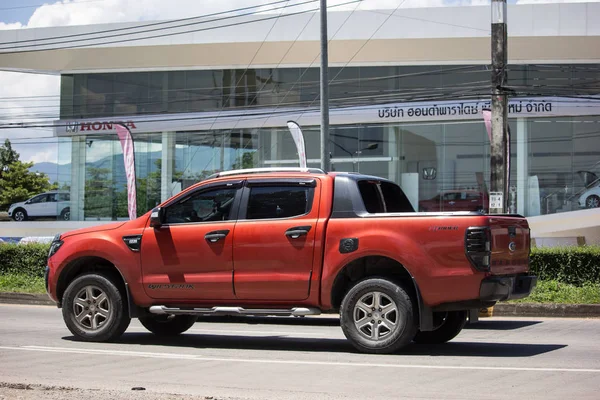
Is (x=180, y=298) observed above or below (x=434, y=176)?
below

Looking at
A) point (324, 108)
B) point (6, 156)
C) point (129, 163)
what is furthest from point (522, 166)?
point (6, 156)

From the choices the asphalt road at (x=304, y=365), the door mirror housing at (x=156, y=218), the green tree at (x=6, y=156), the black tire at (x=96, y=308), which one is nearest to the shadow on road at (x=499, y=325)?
the asphalt road at (x=304, y=365)

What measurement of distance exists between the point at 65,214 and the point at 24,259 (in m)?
23.0

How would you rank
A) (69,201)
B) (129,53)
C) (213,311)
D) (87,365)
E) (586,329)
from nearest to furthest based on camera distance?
(87,365), (213,311), (586,329), (129,53), (69,201)

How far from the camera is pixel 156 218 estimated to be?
10.5 metres

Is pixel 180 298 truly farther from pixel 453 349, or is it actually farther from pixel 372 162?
pixel 372 162

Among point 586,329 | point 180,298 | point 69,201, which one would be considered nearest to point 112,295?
point 180,298

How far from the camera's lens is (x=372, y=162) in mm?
38219

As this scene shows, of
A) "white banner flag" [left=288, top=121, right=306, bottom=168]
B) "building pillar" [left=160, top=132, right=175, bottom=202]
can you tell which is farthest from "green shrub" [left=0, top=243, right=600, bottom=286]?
"building pillar" [left=160, top=132, right=175, bottom=202]

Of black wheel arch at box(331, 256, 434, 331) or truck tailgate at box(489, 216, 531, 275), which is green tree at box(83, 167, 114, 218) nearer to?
black wheel arch at box(331, 256, 434, 331)

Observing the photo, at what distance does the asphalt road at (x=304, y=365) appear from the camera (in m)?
7.27

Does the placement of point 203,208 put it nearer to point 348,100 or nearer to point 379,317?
point 379,317

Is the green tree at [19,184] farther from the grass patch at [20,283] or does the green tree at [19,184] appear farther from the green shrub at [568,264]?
the green shrub at [568,264]

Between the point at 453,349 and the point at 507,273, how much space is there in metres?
1.30
